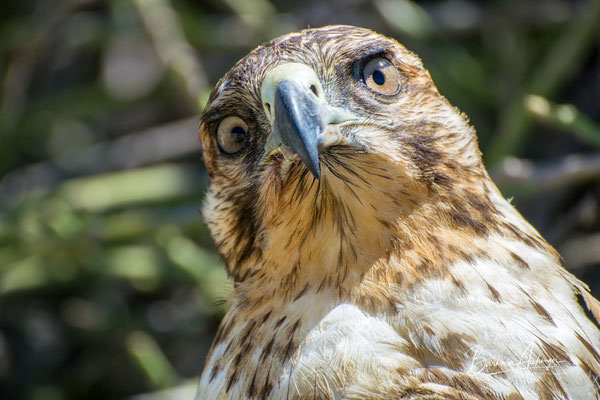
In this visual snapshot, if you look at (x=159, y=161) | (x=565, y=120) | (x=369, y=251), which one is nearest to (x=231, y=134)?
(x=369, y=251)

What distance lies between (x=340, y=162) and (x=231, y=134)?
315 millimetres

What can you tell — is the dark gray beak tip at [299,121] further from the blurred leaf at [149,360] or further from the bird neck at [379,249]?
the blurred leaf at [149,360]

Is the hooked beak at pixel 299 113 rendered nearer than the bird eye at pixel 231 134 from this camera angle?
Yes

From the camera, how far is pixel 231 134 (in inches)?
81.2

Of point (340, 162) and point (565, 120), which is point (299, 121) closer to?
point (340, 162)

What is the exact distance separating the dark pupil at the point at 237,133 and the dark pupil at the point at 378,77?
1.16ft

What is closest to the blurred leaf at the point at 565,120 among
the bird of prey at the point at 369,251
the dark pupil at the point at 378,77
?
the bird of prey at the point at 369,251

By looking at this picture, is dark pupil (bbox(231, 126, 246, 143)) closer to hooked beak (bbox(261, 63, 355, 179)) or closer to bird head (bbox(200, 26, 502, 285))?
bird head (bbox(200, 26, 502, 285))

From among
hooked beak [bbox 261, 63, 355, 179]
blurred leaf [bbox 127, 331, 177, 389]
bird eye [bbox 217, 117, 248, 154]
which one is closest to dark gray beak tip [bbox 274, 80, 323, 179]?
hooked beak [bbox 261, 63, 355, 179]

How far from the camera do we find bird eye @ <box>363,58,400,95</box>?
2.03m

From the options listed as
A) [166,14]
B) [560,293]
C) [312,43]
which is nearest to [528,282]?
[560,293]

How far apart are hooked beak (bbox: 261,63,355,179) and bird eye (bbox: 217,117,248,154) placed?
→ 13 cm

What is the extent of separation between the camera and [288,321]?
192cm

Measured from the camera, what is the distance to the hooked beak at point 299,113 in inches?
67.8
